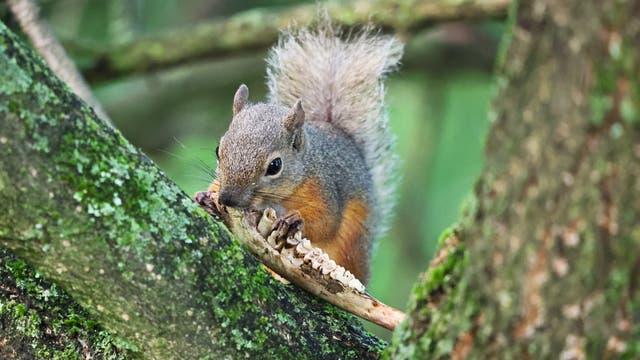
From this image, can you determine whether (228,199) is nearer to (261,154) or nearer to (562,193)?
(261,154)

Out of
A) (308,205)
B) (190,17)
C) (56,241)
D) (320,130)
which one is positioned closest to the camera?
(56,241)

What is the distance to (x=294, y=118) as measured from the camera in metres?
3.50

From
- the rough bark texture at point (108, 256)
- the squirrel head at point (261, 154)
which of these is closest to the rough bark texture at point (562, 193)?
the rough bark texture at point (108, 256)

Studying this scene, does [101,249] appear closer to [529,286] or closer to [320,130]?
[529,286]

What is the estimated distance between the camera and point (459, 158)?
689 cm

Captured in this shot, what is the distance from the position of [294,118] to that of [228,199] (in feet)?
2.02

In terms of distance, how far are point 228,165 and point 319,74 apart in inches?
39.3

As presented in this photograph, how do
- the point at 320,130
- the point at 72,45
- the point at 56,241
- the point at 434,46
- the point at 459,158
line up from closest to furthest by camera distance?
the point at 56,241, the point at 320,130, the point at 72,45, the point at 434,46, the point at 459,158

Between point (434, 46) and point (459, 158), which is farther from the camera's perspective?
point (459, 158)

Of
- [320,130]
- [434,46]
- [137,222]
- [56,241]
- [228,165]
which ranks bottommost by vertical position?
[56,241]

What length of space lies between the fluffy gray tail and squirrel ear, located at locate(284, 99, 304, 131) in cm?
48

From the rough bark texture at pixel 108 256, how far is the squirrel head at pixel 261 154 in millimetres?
1169

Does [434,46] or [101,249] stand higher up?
[434,46]

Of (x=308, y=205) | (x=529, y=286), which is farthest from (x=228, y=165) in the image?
(x=529, y=286)
